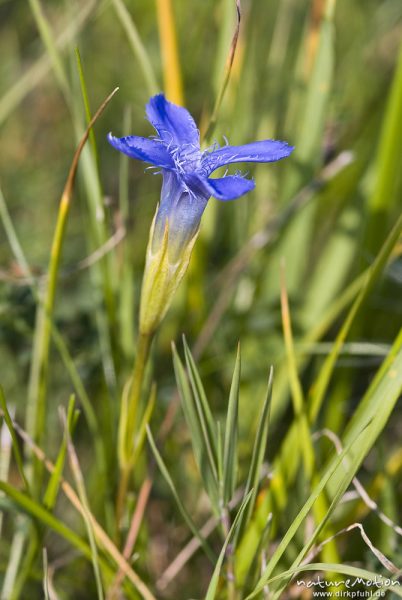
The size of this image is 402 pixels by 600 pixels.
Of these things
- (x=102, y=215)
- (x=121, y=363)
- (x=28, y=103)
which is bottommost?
(x=121, y=363)

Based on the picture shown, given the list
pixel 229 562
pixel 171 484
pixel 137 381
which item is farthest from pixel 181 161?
pixel 229 562

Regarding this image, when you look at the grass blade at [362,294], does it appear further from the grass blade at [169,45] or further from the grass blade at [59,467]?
the grass blade at [169,45]

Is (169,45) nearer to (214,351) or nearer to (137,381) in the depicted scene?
(214,351)

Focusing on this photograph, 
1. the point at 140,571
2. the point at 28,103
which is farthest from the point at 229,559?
the point at 28,103

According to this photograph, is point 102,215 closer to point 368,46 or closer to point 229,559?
point 229,559

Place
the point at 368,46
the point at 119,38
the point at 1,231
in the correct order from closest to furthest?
the point at 1,231 < the point at 368,46 < the point at 119,38

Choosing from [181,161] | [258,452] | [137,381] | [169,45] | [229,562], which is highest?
[169,45]

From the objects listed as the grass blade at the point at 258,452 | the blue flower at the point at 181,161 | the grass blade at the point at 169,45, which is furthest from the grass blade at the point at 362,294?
the grass blade at the point at 169,45
